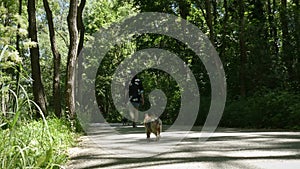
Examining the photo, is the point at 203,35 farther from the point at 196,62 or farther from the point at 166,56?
the point at 166,56

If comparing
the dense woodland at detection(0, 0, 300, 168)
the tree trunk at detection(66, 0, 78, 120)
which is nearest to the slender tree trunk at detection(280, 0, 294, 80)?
the dense woodland at detection(0, 0, 300, 168)

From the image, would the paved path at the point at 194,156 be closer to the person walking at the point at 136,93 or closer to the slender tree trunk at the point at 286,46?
the person walking at the point at 136,93

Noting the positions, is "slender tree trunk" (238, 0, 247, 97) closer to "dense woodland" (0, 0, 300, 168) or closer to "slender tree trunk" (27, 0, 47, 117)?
"dense woodland" (0, 0, 300, 168)

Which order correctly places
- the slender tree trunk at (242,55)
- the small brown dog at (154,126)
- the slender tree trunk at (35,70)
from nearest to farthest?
the small brown dog at (154,126), the slender tree trunk at (35,70), the slender tree trunk at (242,55)

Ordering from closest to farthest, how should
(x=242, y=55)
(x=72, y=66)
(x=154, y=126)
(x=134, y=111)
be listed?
(x=154, y=126) → (x=72, y=66) → (x=134, y=111) → (x=242, y=55)

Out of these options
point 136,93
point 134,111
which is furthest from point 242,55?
point 136,93

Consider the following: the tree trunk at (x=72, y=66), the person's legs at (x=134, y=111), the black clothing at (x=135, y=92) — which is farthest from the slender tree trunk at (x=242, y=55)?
the tree trunk at (x=72, y=66)

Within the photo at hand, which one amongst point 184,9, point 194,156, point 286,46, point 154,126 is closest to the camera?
point 194,156

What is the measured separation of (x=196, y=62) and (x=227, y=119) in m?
8.07

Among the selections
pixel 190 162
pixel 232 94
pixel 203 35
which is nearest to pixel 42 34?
pixel 203 35

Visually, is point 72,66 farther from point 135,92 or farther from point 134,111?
point 134,111

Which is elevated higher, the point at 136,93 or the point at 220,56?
the point at 220,56

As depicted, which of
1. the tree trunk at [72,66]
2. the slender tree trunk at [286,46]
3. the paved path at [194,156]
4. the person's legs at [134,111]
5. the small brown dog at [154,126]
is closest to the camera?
the paved path at [194,156]

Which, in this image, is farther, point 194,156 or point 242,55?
point 242,55
